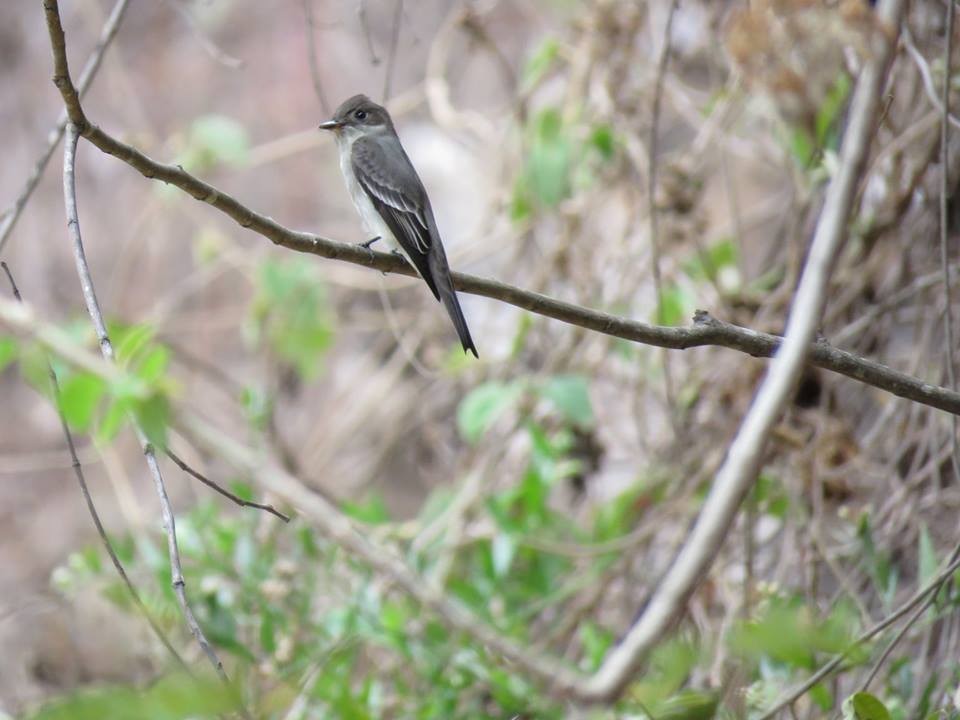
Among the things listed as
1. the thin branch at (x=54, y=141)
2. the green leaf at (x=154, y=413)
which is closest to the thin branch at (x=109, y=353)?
the green leaf at (x=154, y=413)

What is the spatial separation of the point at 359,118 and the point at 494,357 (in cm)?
141

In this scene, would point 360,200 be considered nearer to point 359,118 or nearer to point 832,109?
point 359,118

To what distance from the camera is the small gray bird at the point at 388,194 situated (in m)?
3.33

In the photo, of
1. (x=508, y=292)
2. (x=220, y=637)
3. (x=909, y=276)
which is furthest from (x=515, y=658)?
(x=909, y=276)

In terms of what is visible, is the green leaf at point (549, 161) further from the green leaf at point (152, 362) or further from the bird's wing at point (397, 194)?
the green leaf at point (152, 362)

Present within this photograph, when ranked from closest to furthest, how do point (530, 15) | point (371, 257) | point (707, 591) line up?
1. point (371, 257)
2. point (707, 591)
3. point (530, 15)

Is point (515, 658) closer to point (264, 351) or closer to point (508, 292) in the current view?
point (508, 292)

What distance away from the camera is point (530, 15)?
21.2 ft

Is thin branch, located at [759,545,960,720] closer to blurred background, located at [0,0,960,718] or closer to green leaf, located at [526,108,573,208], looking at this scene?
blurred background, located at [0,0,960,718]

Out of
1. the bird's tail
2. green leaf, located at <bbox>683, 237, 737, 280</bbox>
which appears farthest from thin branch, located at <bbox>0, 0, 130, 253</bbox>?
green leaf, located at <bbox>683, 237, 737, 280</bbox>

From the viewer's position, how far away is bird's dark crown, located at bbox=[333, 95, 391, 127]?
425 cm

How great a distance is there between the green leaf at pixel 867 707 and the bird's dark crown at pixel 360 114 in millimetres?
2806

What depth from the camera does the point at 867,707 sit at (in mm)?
2115

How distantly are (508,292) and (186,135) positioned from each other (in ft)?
14.0
